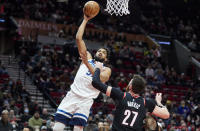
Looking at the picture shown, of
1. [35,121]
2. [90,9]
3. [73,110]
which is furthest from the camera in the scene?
[35,121]

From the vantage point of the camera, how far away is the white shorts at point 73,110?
6578 mm

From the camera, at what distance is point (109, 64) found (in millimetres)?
18250

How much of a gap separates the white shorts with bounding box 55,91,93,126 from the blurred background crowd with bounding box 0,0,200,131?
4.16 metres

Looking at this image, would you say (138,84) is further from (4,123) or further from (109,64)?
(109,64)

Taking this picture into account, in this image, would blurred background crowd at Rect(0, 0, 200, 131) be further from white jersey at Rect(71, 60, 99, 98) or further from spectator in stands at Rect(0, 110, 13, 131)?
white jersey at Rect(71, 60, 99, 98)

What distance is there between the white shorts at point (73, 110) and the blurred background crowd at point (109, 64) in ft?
13.7

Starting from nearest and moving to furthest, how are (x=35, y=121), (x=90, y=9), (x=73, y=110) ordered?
1. (x=90, y=9)
2. (x=73, y=110)
3. (x=35, y=121)

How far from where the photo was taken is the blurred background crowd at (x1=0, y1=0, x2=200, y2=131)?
A: 1453cm

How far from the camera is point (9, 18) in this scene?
2144 cm

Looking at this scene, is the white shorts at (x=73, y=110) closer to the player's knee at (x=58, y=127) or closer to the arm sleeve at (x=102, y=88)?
the player's knee at (x=58, y=127)

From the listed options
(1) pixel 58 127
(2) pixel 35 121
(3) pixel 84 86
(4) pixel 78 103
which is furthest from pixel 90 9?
(2) pixel 35 121

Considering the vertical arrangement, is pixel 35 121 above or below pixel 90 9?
below

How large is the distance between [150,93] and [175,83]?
4408mm

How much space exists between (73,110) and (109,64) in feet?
38.3
